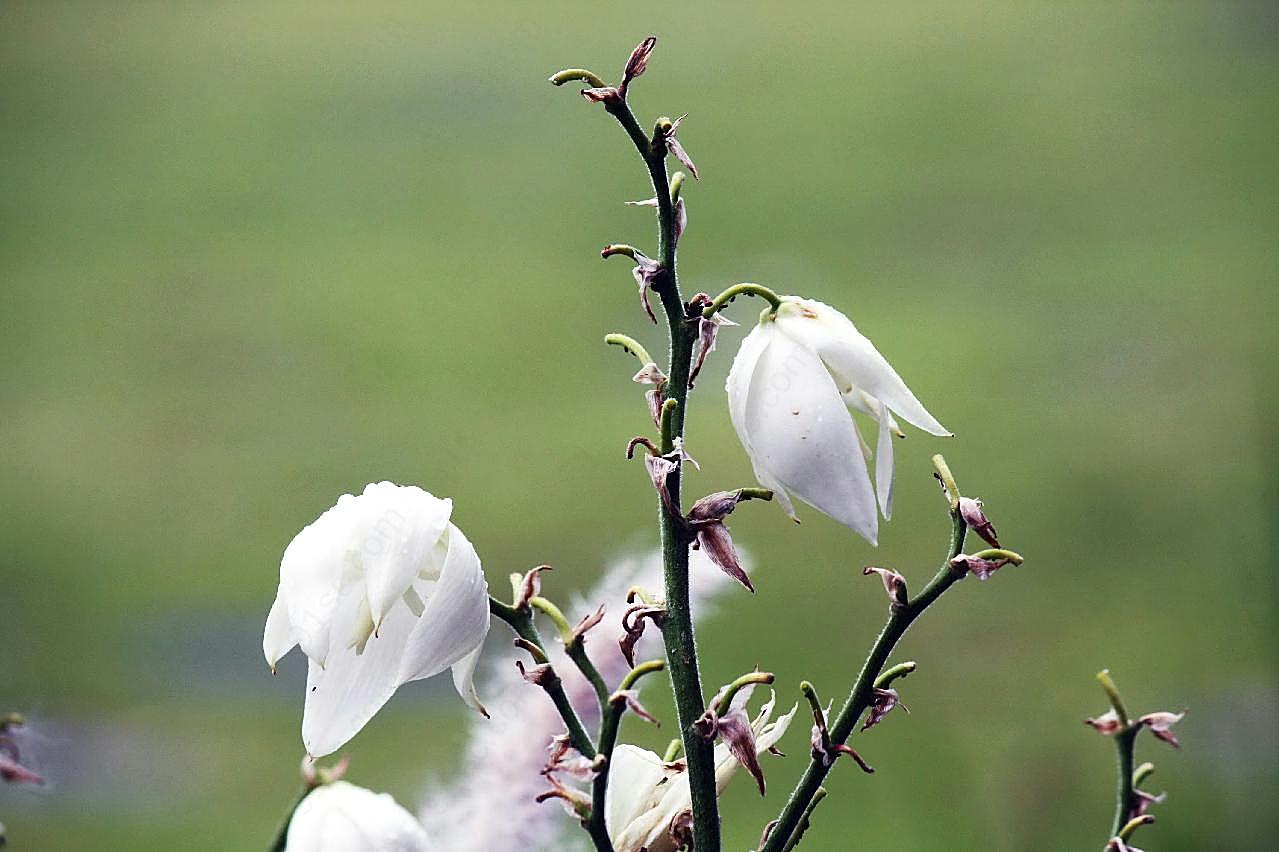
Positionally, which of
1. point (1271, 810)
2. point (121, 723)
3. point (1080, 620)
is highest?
point (121, 723)

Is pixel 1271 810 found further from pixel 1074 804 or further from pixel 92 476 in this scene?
pixel 92 476

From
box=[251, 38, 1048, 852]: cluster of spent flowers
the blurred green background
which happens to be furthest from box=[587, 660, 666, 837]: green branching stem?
the blurred green background

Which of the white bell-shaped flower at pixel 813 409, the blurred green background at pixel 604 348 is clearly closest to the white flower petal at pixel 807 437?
the white bell-shaped flower at pixel 813 409

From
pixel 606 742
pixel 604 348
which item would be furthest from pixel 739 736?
pixel 604 348

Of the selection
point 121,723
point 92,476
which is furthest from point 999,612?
point 92,476

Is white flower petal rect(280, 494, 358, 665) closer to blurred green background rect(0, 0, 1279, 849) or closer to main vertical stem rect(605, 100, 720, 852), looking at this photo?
main vertical stem rect(605, 100, 720, 852)

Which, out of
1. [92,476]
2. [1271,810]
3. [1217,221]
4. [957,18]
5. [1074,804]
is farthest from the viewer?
[957,18]
